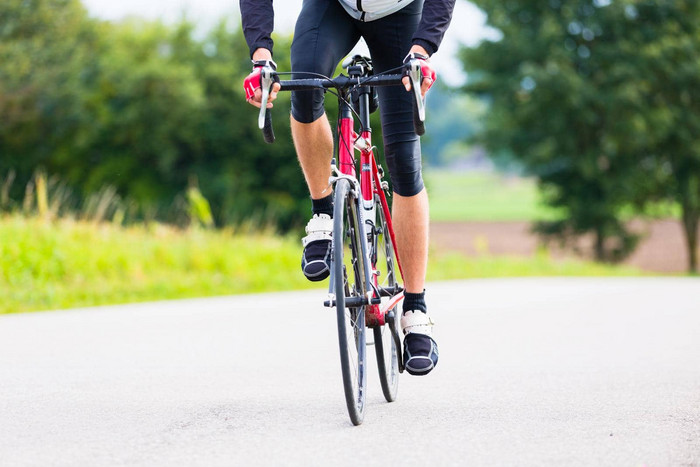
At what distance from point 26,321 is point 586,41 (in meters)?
23.9

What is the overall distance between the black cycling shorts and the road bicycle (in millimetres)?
87

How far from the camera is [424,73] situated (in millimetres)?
4051

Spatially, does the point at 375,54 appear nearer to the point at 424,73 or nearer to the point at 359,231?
the point at 424,73

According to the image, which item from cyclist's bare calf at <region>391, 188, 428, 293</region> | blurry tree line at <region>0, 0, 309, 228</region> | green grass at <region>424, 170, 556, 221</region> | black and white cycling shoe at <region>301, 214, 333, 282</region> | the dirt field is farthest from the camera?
green grass at <region>424, 170, 556, 221</region>

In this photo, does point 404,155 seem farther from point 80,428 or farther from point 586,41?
point 586,41

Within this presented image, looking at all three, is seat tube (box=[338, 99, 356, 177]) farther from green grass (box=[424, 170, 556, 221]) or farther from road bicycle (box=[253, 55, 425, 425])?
green grass (box=[424, 170, 556, 221])

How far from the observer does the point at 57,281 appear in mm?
11602

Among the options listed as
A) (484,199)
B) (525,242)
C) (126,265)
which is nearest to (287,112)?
(126,265)

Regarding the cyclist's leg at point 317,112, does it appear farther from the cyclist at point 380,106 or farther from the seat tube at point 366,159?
the seat tube at point 366,159

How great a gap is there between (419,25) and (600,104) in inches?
967

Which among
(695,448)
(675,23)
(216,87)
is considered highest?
(675,23)

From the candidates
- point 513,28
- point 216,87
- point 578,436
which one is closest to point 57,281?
point 578,436

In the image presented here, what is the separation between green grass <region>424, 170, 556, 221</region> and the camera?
230 ft


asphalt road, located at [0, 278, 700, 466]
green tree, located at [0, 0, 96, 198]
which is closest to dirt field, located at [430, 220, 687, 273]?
green tree, located at [0, 0, 96, 198]
